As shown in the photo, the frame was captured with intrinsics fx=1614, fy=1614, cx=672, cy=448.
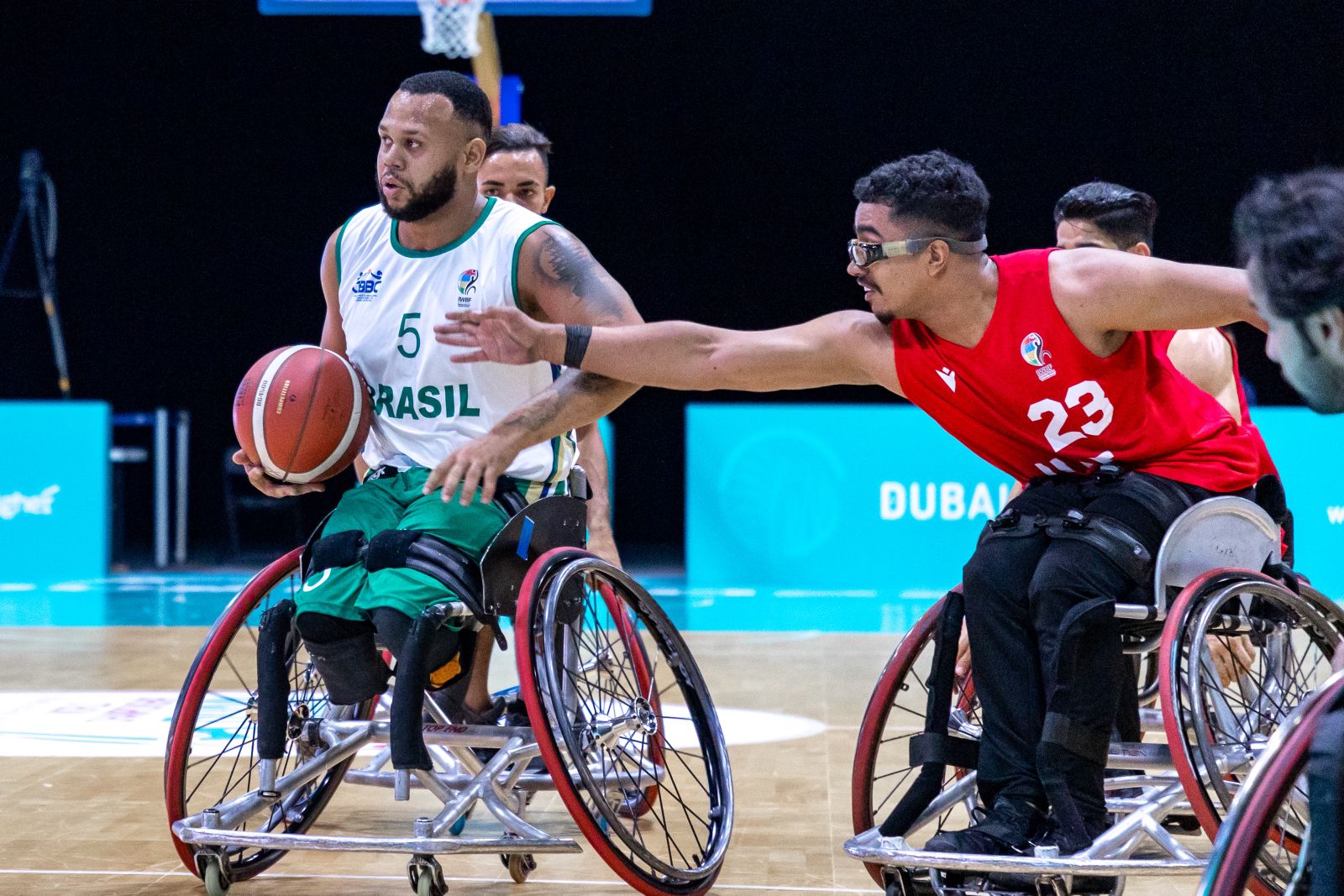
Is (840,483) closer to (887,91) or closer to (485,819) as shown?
(887,91)

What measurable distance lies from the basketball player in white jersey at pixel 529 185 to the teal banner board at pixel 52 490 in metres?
4.60

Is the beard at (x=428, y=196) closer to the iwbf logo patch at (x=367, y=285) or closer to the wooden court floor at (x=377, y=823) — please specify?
the iwbf logo patch at (x=367, y=285)

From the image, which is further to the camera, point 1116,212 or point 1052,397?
point 1116,212

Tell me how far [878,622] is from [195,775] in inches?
142

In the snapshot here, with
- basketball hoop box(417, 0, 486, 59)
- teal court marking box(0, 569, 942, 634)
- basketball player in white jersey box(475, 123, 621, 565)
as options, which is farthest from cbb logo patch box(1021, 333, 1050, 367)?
basketball hoop box(417, 0, 486, 59)

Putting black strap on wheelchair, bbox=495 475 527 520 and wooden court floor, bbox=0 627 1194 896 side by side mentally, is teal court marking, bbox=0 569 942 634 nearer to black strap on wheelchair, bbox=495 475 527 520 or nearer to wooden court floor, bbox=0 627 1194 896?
wooden court floor, bbox=0 627 1194 896

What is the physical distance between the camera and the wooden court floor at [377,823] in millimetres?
2785

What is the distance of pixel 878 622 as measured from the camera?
6793 millimetres

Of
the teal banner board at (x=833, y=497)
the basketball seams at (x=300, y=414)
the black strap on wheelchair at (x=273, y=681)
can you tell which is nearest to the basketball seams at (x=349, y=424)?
the basketball seams at (x=300, y=414)

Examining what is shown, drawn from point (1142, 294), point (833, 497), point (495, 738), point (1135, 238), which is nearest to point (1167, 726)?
point (1142, 294)

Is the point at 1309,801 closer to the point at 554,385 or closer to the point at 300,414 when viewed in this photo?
the point at 554,385

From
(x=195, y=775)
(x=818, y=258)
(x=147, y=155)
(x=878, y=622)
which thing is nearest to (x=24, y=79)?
(x=147, y=155)

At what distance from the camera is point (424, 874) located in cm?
257

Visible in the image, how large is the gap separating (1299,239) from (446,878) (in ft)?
6.47
